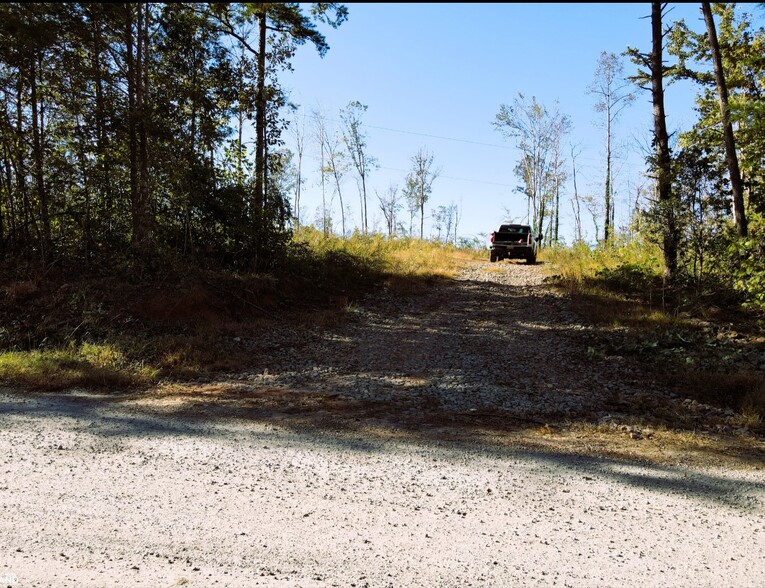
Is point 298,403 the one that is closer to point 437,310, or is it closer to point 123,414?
point 123,414

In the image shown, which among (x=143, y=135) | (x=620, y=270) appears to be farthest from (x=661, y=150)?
(x=143, y=135)

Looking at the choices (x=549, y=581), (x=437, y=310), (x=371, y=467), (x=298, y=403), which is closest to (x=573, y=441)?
(x=371, y=467)

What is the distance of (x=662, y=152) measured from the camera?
40.3ft

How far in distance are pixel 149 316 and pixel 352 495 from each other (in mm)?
7517

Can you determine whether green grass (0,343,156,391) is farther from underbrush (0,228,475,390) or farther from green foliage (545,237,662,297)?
green foliage (545,237,662,297)

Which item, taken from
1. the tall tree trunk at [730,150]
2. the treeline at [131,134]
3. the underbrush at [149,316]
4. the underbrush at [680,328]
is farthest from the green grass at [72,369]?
the tall tree trunk at [730,150]

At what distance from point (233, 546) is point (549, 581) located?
5.71 feet

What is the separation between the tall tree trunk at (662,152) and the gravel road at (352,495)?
5.96 meters

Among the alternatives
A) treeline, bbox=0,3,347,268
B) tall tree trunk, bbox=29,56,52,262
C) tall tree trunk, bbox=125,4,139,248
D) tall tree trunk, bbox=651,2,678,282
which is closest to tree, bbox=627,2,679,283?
tall tree trunk, bbox=651,2,678,282

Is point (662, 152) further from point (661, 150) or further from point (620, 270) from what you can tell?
point (620, 270)

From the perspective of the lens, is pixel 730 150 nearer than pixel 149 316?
No

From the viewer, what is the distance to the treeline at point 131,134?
10.5 meters

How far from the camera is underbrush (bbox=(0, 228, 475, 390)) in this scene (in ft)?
24.5

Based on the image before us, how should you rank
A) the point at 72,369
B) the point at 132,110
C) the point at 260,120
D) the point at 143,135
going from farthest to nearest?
the point at 260,120 → the point at 143,135 → the point at 132,110 → the point at 72,369
